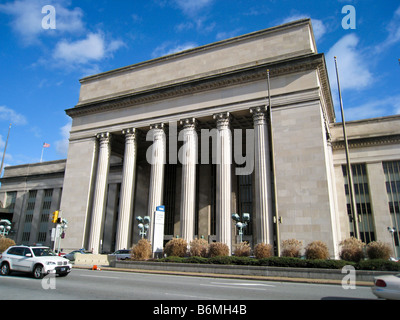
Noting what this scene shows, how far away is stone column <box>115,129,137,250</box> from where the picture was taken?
113ft

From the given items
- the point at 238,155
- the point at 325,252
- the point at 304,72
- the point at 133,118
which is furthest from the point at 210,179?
the point at 325,252

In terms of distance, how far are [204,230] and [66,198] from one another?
18397 mm

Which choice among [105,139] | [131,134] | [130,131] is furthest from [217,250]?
[105,139]

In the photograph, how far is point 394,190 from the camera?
36.8m

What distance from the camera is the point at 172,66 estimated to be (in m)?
37.9

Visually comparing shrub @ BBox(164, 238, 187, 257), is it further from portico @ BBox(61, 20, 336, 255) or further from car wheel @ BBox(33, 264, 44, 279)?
car wheel @ BBox(33, 264, 44, 279)

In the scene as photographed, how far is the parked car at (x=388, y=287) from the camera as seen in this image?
877cm

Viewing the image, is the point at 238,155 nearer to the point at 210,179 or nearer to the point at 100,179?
the point at 210,179

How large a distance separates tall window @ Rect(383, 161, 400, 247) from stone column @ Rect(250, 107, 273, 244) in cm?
1773

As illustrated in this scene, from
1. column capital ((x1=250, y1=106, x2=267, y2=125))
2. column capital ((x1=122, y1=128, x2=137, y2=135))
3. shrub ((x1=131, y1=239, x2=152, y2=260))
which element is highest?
column capital ((x1=122, y1=128, x2=137, y2=135))

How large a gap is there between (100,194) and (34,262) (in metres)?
21.8

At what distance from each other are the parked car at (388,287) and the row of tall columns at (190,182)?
18387 millimetres
